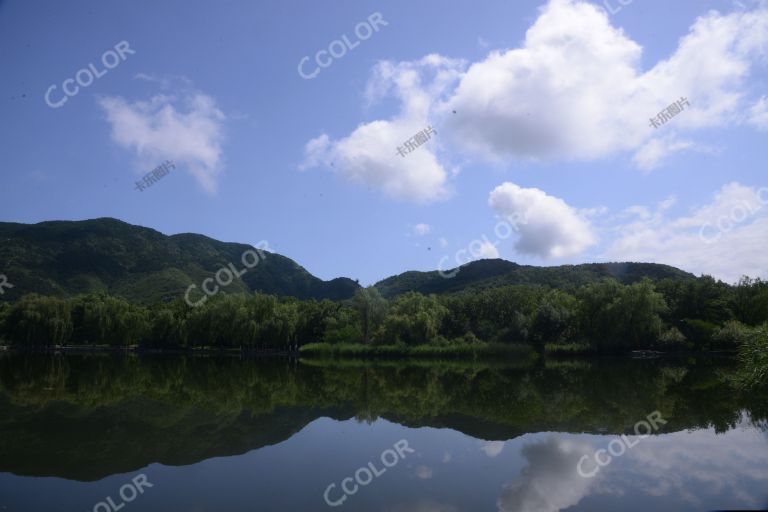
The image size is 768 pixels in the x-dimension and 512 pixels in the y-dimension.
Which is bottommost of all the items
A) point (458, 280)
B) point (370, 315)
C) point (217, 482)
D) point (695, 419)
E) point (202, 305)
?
point (695, 419)

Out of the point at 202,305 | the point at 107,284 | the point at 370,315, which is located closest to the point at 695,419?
the point at 370,315

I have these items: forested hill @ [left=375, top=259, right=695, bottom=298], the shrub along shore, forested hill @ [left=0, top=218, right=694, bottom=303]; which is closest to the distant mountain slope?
forested hill @ [left=0, top=218, right=694, bottom=303]

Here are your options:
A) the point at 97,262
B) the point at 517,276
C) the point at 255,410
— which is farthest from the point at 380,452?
the point at 97,262

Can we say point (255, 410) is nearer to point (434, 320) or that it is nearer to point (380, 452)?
point (380, 452)

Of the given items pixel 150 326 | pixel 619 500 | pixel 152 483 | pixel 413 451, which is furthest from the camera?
pixel 150 326

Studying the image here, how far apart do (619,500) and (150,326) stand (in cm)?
7147

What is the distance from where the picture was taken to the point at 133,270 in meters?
154

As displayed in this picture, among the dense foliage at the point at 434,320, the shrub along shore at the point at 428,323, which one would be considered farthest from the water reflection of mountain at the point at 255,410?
the dense foliage at the point at 434,320

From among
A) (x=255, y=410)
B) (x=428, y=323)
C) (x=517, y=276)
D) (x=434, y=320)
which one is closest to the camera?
(x=255, y=410)

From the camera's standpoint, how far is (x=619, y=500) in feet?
28.1

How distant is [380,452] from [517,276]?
398 feet

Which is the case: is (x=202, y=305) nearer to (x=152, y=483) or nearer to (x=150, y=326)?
(x=150, y=326)

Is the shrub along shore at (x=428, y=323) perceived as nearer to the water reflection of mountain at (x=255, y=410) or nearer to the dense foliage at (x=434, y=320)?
the dense foliage at (x=434, y=320)

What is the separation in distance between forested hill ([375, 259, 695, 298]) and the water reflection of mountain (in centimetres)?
5767
